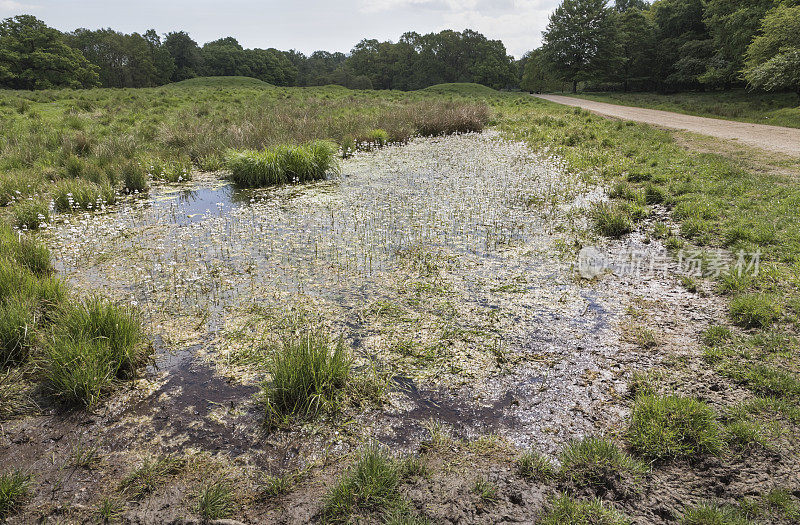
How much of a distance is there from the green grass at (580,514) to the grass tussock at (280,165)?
30.9 ft

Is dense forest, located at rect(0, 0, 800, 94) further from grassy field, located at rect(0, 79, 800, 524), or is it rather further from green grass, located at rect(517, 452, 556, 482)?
green grass, located at rect(517, 452, 556, 482)

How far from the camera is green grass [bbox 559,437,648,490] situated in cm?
261

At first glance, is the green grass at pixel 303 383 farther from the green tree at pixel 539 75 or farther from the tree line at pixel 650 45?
the green tree at pixel 539 75

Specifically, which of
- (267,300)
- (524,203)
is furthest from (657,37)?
(267,300)

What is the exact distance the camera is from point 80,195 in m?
8.36

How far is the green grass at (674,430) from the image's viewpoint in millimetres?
2771

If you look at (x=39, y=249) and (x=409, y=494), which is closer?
(x=409, y=494)

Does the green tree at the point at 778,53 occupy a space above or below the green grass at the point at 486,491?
above

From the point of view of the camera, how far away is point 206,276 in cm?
555

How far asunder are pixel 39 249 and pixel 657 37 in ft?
183

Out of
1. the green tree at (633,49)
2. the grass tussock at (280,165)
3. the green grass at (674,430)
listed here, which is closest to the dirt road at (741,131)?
the green grass at (674,430)

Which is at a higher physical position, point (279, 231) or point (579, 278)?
point (279, 231)

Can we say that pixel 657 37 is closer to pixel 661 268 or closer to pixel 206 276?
pixel 661 268

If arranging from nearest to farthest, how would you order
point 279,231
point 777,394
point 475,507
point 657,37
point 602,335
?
point 475,507 → point 777,394 → point 602,335 → point 279,231 → point 657,37
